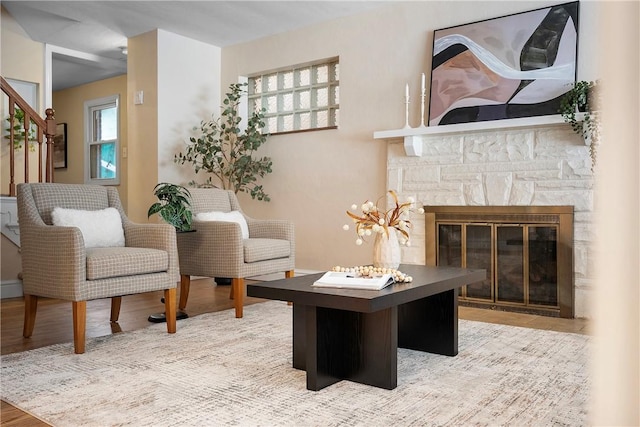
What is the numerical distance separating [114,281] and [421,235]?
7.81 feet

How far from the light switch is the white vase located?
3620 millimetres

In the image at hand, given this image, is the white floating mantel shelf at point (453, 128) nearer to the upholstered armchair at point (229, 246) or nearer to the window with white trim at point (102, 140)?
the upholstered armchair at point (229, 246)

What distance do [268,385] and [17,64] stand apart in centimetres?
507

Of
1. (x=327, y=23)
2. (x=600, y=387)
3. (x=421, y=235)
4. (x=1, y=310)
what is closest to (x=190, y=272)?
(x=1, y=310)

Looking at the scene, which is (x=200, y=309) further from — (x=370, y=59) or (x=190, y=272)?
(x=370, y=59)

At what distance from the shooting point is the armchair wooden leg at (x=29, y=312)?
2846 mm

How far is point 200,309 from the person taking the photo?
373 cm

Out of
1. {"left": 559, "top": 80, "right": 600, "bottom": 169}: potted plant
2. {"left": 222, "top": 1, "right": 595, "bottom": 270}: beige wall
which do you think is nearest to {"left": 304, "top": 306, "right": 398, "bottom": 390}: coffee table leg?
{"left": 559, "top": 80, "right": 600, "bottom": 169}: potted plant

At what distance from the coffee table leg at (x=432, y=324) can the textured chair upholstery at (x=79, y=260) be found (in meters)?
1.28

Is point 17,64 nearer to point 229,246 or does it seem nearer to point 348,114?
point 348,114

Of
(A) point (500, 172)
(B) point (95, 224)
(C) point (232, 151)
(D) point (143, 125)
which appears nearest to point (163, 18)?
(D) point (143, 125)

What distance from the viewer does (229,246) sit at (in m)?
3.34

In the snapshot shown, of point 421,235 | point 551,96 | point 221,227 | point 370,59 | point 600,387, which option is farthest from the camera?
point 370,59

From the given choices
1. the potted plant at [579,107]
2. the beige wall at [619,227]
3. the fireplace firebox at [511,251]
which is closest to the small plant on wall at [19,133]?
the fireplace firebox at [511,251]
